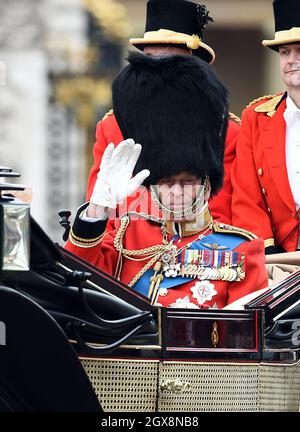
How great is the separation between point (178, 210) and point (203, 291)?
232 mm

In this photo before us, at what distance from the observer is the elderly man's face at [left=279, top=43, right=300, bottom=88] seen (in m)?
4.43

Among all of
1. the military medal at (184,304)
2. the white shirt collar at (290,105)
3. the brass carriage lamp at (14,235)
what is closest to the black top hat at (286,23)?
the white shirt collar at (290,105)

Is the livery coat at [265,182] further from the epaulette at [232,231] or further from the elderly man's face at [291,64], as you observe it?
the epaulette at [232,231]

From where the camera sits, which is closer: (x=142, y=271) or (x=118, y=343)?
(x=118, y=343)

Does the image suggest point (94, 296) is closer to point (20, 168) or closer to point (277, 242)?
point (277, 242)

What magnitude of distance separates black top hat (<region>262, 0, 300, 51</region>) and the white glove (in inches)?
40.6

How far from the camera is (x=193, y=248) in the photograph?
12.9 feet

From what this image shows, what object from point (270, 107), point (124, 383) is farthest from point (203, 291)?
point (270, 107)

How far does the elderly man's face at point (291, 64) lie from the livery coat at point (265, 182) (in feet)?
0.62

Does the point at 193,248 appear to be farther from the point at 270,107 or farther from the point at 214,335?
the point at 270,107

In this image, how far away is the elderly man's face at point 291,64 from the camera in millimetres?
4426

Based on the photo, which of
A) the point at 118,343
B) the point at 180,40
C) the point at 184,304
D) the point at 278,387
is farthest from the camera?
the point at 180,40
